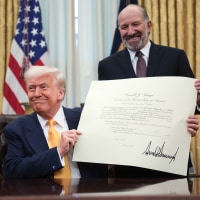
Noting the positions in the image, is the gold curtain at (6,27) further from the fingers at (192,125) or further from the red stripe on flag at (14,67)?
the fingers at (192,125)

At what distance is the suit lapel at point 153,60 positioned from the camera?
8.06 feet

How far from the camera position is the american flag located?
157 inches

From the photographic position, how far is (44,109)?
2131 millimetres

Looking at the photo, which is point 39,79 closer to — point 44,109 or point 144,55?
point 44,109

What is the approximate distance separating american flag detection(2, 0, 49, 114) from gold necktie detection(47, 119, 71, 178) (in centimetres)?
196

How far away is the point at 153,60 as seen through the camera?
98.6 inches

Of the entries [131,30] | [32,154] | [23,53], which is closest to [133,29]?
[131,30]

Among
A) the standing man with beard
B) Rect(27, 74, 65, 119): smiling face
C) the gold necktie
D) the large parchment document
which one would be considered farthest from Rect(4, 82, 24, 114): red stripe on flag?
the large parchment document

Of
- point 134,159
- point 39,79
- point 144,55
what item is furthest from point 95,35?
point 134,159

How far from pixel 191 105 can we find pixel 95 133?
48 cm

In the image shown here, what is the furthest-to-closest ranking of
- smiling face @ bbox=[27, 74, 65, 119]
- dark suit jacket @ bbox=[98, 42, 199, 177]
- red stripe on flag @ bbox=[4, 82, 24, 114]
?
red stripe on flag @ bbox=[4, 82, 24, 114]
dark suit jacket @ bbox=[98, 42, 199, 177]
smiling face @ bbox=[27, 74, 65, 119]

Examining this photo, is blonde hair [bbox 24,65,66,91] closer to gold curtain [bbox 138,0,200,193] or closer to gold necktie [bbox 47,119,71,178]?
gold necktie [bbox 47,119,71,178]
